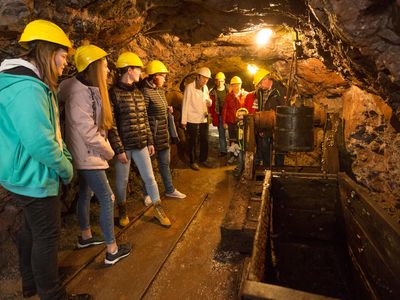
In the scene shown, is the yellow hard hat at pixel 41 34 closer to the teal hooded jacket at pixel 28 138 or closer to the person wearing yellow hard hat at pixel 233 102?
the teal hooded jacket at pixel 28 138

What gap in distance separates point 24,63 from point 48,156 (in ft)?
2.26

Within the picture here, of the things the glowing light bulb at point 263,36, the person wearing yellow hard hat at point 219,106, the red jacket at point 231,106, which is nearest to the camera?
the glowing light bulb at point 263,36

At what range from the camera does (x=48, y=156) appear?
2031 mm

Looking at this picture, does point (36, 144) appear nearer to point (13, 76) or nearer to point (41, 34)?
point (13, 76)

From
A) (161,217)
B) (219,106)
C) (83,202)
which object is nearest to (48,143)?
(83,202)

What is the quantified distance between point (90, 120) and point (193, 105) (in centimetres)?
382

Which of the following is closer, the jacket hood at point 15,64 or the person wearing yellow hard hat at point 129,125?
the jacket hood at point 15,64

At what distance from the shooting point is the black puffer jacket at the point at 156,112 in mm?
4237

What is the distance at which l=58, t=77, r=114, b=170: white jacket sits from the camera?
2662 mm

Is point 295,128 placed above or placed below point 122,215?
above

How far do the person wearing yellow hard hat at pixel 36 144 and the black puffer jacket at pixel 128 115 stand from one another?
4.08 feet

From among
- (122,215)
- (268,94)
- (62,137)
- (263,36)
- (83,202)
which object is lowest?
(122,215)

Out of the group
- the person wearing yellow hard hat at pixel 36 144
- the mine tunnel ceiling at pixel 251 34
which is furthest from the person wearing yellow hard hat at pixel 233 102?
the person wearing yellow hard hat at pixel 36 144

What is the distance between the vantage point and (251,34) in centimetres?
586
